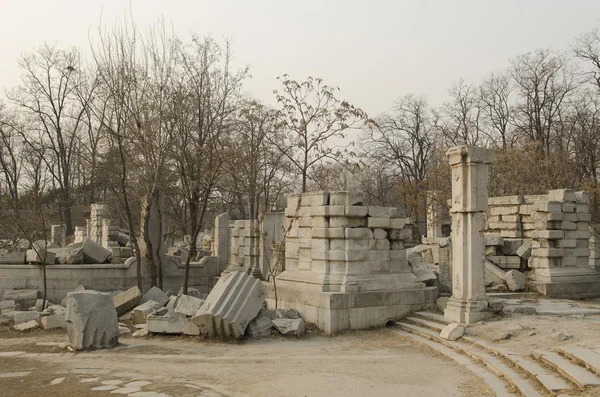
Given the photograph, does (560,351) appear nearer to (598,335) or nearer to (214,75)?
(598,335)

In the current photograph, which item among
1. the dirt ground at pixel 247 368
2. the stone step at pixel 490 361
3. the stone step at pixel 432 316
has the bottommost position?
the dirt ground at pixel 247 368

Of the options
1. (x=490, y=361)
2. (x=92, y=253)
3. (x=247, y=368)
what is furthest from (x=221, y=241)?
(x=490, y=361)

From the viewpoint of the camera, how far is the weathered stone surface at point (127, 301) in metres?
13.2

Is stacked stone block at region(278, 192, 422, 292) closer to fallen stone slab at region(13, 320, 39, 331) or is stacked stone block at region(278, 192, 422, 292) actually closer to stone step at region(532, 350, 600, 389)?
stone step at region(532, 350, 600, 389)

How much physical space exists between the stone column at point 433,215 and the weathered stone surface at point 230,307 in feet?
59.8

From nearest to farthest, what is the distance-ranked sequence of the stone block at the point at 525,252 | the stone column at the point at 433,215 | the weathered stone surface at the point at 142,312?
the weathered stone surface at the point at 142,312 → the stone block at the point at 525,252 → the stone column at the point at 433,215

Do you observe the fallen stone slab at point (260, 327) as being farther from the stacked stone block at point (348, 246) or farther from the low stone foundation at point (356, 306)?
the stacked stone block at point (348, 246)

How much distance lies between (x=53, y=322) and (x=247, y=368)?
5606mm

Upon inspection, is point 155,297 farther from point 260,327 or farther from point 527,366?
point 527,366

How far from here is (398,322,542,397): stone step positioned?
689cm

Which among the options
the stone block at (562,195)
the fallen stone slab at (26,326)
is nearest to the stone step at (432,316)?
the stone block at (562,195)

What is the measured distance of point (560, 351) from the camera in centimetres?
788

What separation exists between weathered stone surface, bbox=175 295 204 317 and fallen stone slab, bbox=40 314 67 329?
8.86 feet

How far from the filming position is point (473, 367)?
8.38 metres
